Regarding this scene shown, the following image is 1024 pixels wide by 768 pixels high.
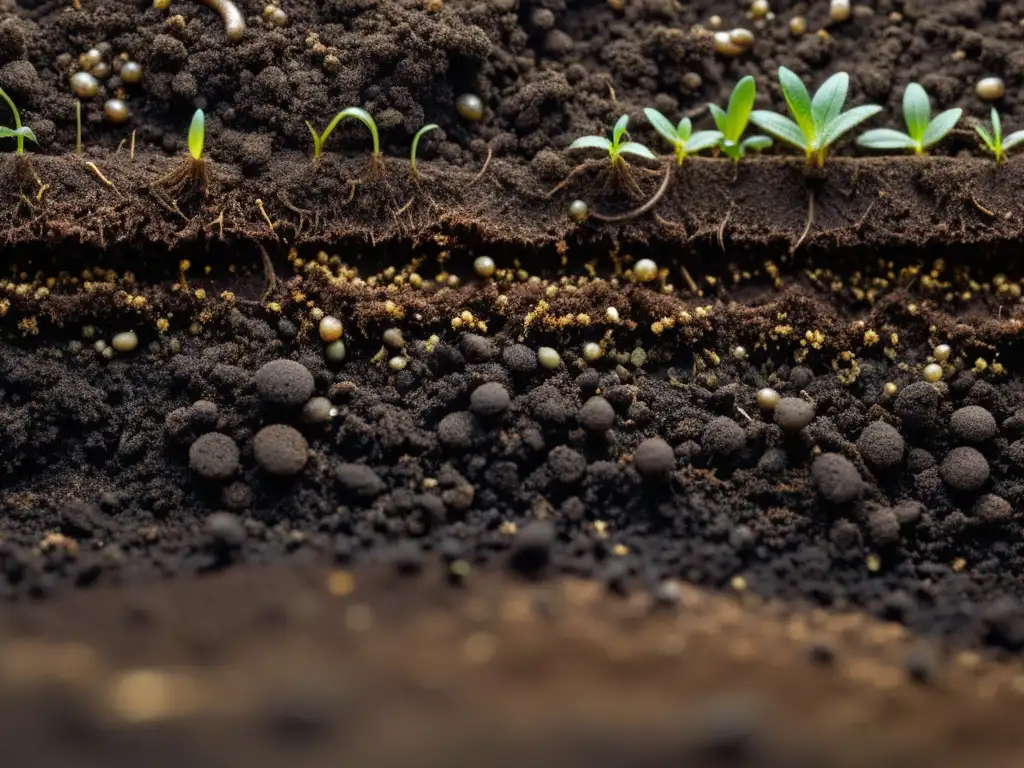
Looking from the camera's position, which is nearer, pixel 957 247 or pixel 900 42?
pixel 957 247

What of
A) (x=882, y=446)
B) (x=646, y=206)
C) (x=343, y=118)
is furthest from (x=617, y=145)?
(x=882, y=446)

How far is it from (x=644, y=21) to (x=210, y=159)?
3.57 feet

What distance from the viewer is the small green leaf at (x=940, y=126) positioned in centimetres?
201

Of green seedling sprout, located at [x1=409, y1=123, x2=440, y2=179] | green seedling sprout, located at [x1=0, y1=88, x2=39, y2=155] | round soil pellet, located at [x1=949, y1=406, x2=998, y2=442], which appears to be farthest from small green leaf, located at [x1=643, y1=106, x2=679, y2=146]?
green seedling sprout, located at [x1=0, y1=88, x2=39, y2=155]

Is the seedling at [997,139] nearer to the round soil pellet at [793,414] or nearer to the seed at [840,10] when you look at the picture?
the seed at [840,10]

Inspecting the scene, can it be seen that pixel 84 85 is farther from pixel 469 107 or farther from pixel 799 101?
pixel 799 101

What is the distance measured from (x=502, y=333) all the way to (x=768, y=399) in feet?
1.77

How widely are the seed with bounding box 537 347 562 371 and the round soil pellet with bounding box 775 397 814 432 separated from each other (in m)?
0.44

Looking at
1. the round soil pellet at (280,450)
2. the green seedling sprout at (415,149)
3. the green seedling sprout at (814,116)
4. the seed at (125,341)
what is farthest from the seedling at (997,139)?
the seed at (125,341)

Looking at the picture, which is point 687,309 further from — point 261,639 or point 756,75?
point 261,639

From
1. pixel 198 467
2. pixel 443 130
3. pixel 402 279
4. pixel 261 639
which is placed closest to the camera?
pixel 261 639

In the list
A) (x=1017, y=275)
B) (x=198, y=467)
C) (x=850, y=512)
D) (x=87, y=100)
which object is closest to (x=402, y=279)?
(x=198, y=467)

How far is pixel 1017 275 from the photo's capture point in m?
2.00

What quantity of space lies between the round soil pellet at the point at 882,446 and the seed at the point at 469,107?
3.57ft
